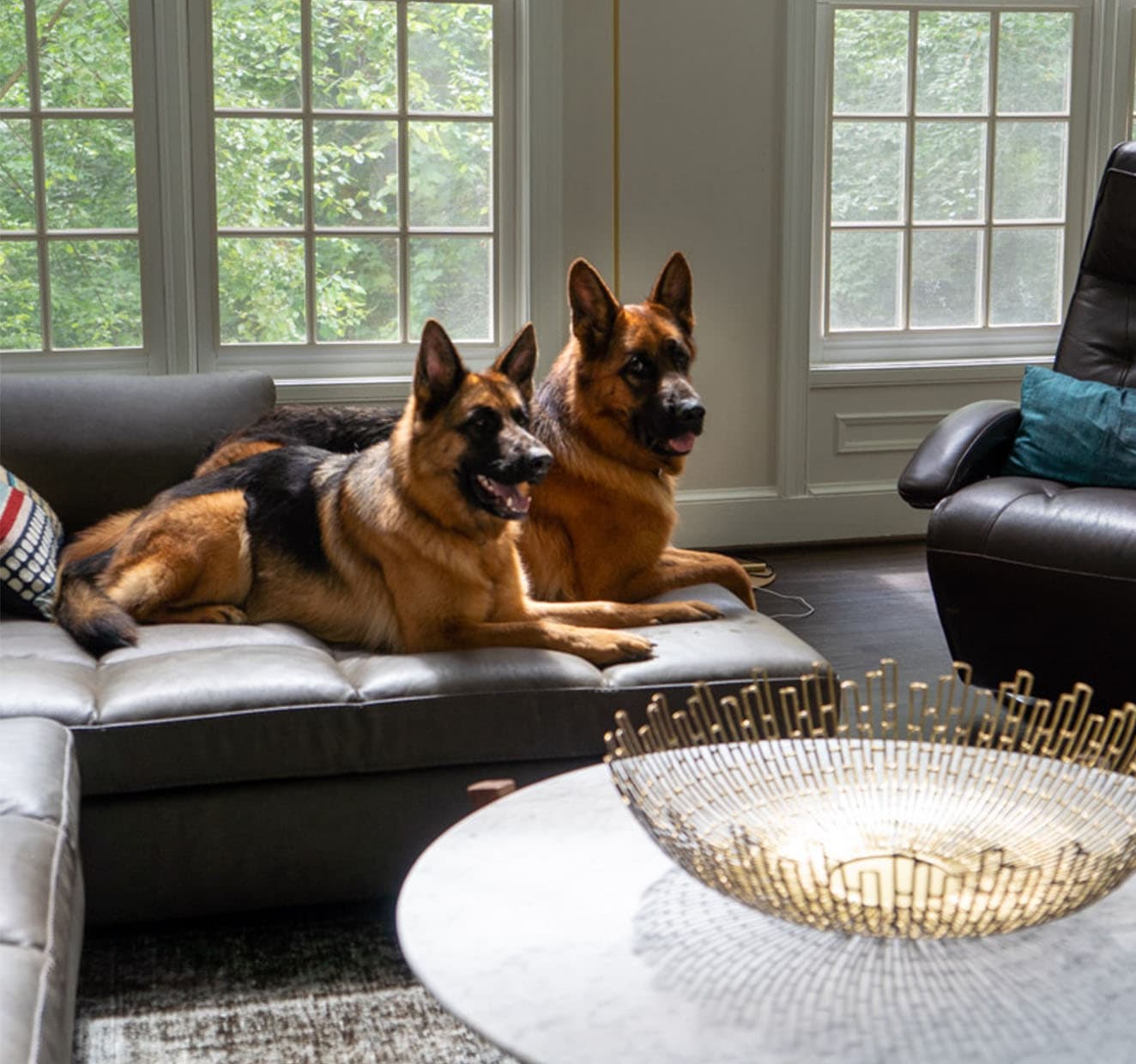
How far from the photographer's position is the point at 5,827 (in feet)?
5.81

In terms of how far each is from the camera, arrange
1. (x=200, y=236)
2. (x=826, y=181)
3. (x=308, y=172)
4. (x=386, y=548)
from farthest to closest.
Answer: (x=826, y=181), (x=308, y=172), (x=200, y=236), (x=386, y=548)

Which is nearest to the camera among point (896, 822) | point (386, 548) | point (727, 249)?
point (896, 822)

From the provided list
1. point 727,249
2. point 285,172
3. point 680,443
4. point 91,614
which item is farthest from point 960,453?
point 285,172

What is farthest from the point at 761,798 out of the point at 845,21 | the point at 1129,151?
the point at 845,21

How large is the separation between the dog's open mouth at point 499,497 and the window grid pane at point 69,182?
2.13 metres

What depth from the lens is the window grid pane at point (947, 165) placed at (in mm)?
5129

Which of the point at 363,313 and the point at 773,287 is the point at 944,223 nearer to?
the point at 773,287

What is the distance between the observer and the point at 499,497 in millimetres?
2674

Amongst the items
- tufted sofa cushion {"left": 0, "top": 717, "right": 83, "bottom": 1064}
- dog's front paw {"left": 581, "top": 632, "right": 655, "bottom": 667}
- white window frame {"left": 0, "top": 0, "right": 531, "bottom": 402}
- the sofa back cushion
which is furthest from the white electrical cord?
tufted sofa cushion {"left": 0, "top": 717, "right": 83, "bottom": 1064}

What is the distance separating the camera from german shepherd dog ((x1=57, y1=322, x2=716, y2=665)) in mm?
2660

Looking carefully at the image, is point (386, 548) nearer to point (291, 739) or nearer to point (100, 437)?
point (291, 739)

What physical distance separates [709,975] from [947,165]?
174 inches

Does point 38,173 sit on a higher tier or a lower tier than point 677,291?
higher

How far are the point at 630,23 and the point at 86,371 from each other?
76.4 inches
